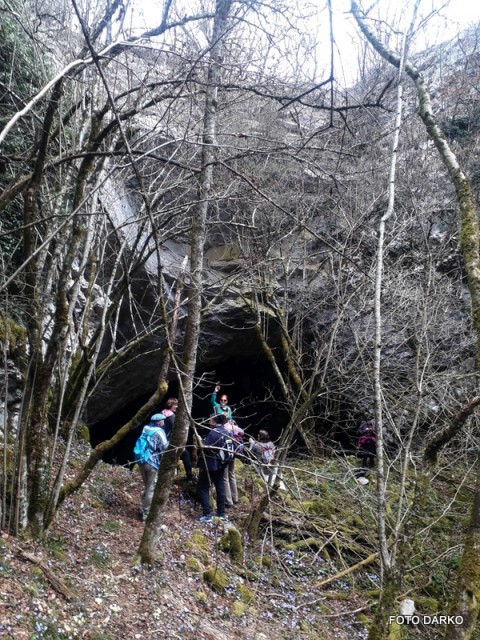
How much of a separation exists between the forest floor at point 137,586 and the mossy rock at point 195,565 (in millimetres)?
12

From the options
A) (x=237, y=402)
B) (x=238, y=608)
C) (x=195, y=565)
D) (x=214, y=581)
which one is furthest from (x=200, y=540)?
(x=237, y=402)

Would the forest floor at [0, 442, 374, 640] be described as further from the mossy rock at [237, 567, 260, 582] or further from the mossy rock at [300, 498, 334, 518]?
the mossy rock at [300, 498, 334, 518]

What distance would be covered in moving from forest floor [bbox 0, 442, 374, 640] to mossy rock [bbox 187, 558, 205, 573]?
0.04 feet

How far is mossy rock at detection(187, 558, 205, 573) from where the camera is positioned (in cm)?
544

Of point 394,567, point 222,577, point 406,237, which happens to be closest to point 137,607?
point 222,577

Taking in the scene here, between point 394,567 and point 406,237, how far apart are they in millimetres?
7884

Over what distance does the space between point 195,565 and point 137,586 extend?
1.05 m

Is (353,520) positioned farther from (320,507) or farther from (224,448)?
(224,448)

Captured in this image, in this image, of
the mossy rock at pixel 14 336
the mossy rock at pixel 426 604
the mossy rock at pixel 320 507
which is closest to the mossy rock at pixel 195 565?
the mossy rock at pixel 320 507

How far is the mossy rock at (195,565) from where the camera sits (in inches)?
214

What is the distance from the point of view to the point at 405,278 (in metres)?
9.09

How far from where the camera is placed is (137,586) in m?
4.56

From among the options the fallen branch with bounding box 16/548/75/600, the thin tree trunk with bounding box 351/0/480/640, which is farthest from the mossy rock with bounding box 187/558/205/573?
the thin tree trunk with bounding box 351/0/480/640

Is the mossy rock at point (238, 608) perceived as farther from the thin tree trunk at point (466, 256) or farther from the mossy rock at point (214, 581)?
the thin tree trunk at point (466, 256)
